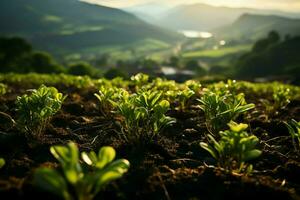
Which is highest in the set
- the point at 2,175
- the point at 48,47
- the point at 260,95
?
the point at 2,175

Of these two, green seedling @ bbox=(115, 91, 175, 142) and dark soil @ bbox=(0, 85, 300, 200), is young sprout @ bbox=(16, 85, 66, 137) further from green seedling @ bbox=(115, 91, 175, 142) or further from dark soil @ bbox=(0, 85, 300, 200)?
green seedling @ bbox=(115, 91, 175, 142)

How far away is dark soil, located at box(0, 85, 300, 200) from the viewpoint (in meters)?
3.37

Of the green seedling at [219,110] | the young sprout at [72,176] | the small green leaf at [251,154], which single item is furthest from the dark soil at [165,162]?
the young sprout at [72,176]

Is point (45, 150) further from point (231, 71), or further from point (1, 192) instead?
point (231, 71)

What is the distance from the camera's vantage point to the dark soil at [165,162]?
3.37m

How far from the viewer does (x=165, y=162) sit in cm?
423

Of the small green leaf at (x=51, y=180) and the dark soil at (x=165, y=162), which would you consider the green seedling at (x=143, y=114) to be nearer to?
the dark soil at (x=165, y=162)

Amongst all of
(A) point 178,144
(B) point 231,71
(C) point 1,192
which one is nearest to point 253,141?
(A) point 178,144

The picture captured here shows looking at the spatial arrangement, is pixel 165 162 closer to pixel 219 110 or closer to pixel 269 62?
pixel 219 110

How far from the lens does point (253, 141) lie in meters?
3.40

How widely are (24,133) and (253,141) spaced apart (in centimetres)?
316

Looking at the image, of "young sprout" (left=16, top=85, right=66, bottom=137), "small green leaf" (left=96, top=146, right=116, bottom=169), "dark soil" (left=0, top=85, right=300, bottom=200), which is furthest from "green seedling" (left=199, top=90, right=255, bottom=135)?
"small green leaf" (left=96, top=146, right=116, bottom=169)

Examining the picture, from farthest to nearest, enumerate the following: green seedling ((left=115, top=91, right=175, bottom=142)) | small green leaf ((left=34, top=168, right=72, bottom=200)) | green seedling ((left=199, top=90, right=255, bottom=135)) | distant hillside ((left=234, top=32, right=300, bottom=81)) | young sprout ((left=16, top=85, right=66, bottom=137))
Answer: distant hillside ((left=234, top=32, right=300, bottom=81)) → green seedling ((left=199, top=90, right=255, bottom=135)) → young sprout ((left=16, top=85, right=66, bottom=137)) → green seedling ((left=115, top=91, right=175, bottom=142)) → small green leaf ((left=34, top=168, right=72, bottom=200))

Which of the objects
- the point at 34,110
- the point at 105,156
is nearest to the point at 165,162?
the point at 105,156
